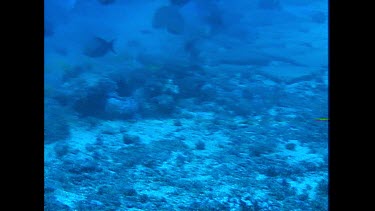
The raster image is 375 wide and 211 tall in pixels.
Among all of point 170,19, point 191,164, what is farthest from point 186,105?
point 170,19

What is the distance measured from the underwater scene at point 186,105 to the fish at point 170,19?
0.04 m

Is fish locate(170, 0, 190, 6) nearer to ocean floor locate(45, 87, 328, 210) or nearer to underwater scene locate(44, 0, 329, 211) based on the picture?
underwater scene locate(44, 0, 329, 211)

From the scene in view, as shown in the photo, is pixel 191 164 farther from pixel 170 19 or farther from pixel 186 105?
pixel 170 19

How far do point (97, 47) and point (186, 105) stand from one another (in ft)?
14.7

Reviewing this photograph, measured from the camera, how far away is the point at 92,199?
16.5 feet

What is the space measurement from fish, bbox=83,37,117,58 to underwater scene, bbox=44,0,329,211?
4cm

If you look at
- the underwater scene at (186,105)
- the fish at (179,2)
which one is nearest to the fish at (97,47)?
the underwater scene at (186,105)

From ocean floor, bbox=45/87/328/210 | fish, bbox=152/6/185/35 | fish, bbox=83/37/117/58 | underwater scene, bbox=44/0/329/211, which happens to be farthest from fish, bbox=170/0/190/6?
ocean floor, bbox=45/87/328/210

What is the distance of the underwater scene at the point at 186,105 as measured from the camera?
532cm

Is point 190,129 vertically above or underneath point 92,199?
above

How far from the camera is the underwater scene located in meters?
5.32
